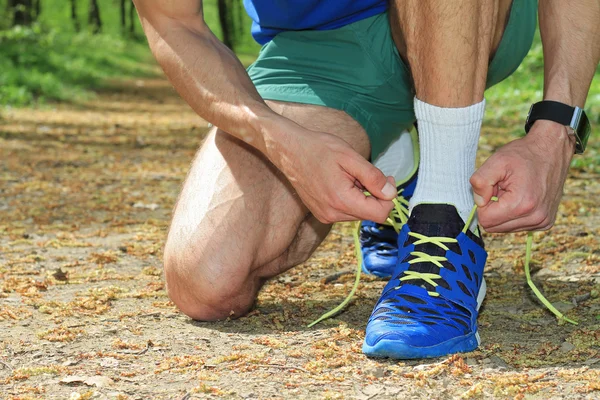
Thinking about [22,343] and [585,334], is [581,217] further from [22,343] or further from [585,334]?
[22,343]

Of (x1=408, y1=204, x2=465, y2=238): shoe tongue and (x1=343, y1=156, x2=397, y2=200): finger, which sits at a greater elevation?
(x1=343, y1=156, x2=397, y2=200): finger

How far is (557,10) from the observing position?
2234mm

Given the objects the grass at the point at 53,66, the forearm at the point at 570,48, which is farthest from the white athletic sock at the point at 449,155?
the grass at the point at 53,66

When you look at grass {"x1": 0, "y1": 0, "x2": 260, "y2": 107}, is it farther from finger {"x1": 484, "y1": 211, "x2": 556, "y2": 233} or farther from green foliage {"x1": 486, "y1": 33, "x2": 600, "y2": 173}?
finger {"x1": 484, "y1": 211, "x2": 556, "y2": 233}

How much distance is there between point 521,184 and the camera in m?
1.83

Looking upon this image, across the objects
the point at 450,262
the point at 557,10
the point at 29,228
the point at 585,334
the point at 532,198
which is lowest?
the point at 29,228

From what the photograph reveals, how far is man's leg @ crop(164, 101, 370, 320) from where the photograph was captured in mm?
2205

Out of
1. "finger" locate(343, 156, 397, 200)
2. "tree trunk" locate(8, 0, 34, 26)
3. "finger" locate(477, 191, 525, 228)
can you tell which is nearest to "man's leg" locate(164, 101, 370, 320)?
"finger" locate(343, 156, 397, 200)

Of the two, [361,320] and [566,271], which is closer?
[361,320]

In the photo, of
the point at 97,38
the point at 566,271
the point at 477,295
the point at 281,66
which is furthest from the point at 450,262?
the point at 97,38

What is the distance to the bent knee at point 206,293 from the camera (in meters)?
2.17

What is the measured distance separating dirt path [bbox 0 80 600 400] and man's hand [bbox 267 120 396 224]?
0.35 meters

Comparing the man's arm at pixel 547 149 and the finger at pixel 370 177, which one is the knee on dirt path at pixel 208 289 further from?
the man's arm at pixel 547 149

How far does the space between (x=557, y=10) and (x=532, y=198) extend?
708 millimetres
